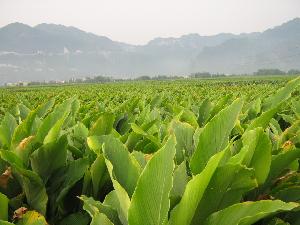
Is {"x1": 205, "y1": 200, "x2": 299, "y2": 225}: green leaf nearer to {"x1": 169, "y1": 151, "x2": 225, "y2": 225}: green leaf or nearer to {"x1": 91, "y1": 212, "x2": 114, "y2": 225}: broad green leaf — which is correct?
{"x1": 169, "y1": 151, "x2": 225, "y2": 225}: green leaf

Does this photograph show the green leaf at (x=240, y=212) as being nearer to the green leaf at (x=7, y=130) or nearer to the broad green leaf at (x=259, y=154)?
the broad green leaf at (x=259, y=154)

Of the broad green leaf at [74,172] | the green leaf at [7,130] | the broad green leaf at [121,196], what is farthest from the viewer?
the green leaf at [7,130]

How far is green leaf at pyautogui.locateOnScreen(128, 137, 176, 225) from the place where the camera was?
0.81m

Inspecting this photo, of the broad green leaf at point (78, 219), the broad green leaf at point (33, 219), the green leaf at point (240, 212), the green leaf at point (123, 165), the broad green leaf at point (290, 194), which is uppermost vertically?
the green leaf at point (123, 165)

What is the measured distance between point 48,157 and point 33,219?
33 cm

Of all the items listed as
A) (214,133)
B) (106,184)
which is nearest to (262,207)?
(214,133)

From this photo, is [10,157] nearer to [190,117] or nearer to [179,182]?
[179,182]

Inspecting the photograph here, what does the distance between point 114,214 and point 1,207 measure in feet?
1.13

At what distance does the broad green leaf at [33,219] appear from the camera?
1.08m

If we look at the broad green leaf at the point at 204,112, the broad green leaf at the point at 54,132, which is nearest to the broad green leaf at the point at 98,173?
the broad green leaf at the point at 54,132

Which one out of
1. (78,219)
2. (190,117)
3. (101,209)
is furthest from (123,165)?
(190,117)

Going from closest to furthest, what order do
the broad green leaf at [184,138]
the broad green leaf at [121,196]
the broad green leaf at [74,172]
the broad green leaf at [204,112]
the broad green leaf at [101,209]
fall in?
1. the broad green leaf at [121,196]
2. the broad green leaf at [101,209]
3. the broad green leaf at [74,172]
4. the broad green leaf at [184,138]
5. the broad green leaf at [204,112]

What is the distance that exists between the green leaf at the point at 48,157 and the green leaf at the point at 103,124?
28 centimetres

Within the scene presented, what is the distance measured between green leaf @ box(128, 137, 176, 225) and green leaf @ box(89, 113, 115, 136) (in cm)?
87
